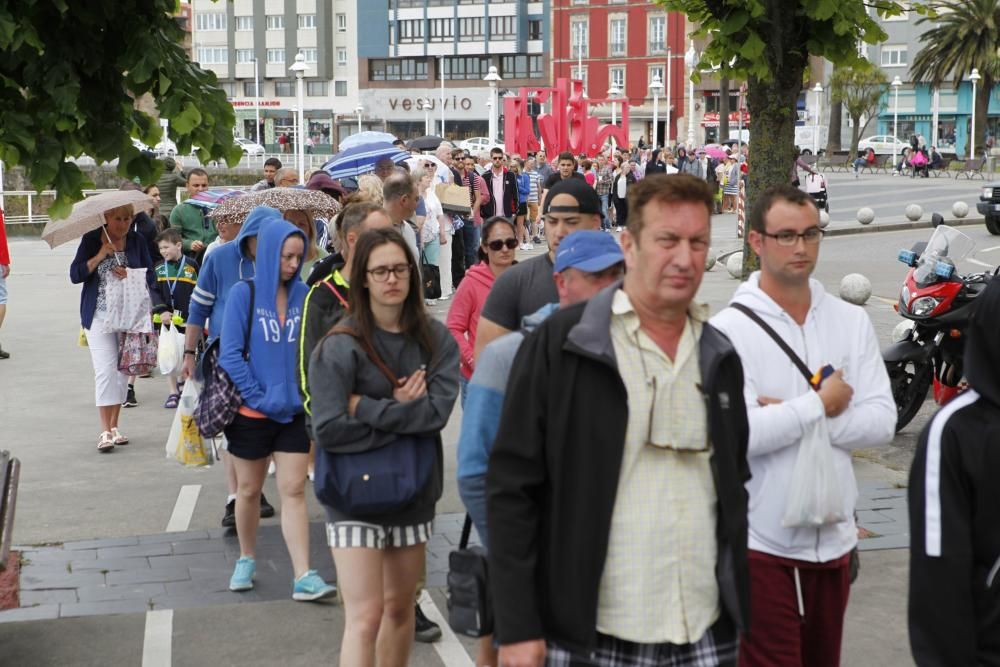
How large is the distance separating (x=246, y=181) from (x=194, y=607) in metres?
59.3

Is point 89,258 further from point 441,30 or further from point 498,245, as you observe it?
point 441,30

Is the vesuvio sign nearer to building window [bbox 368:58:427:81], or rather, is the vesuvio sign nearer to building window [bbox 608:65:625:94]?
building window [bbox 608:65:625:94]

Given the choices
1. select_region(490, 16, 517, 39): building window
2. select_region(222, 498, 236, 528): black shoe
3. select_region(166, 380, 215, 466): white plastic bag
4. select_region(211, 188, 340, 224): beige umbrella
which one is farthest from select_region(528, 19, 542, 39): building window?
select_region(166, 380, 215, 466): white plastic bag

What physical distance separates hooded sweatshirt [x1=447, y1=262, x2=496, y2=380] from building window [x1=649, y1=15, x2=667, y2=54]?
91.9 meters

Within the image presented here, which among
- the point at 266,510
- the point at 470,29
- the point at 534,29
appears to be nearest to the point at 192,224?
the point at 266,510

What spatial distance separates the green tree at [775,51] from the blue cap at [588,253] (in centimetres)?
481

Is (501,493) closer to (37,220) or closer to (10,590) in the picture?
(10,590)

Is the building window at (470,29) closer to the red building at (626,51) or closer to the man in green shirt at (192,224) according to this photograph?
the red building at (626,51)

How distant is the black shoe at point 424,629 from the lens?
579 centimetres

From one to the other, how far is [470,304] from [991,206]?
23616 millimetres

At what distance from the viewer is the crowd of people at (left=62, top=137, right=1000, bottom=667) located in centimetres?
299

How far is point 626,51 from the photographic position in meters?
96.8

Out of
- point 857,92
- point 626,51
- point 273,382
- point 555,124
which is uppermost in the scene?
point 626,51

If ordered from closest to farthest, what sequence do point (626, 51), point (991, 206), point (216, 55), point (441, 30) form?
point (991, 206) → point (626, 51) → point (441, 30) → point (216, 55)
